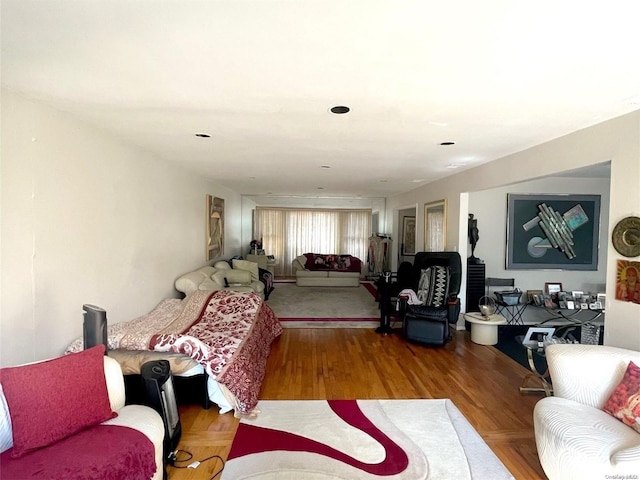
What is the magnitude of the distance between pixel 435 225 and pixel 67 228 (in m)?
5.13

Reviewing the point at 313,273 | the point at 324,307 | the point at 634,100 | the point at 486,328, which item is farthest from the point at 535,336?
the point at 313,273

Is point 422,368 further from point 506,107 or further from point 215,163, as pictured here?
point 215,163

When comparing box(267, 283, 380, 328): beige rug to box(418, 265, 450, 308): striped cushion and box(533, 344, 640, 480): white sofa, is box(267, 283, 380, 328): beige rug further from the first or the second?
box(533, 344, 640, 480): white sofa

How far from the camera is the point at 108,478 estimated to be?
1447 mm

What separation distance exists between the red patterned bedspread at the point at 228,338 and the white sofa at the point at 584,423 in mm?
2038

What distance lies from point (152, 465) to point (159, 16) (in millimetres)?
2036

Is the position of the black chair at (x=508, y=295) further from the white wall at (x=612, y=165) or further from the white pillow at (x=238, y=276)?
the white pillow at (x=238, y=276)

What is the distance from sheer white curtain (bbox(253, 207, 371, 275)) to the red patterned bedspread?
18.5ft

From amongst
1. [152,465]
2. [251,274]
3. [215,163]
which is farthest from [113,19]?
[251,274]

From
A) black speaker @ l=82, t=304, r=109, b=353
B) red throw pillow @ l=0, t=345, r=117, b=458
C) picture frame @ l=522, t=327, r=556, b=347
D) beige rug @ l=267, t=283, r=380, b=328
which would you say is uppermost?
black speaker @ l=82, t=304, r=109, b=353

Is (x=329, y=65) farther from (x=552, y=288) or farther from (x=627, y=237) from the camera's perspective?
(x=552, y=288)

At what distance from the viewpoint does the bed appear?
2.62 meters

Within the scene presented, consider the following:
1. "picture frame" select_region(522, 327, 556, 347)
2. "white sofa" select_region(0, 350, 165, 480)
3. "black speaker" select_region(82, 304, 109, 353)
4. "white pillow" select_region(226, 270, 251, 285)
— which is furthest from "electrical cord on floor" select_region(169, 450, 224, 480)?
"white pillow" select_region(226, 270, 251, 285)

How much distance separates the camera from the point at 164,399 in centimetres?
216
